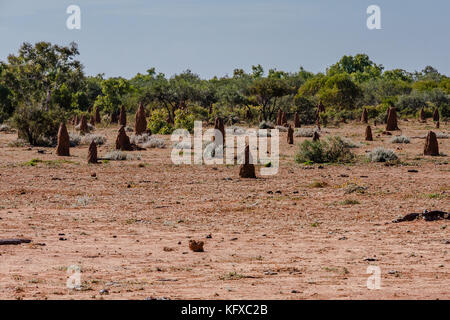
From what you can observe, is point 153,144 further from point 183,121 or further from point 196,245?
point 196,245

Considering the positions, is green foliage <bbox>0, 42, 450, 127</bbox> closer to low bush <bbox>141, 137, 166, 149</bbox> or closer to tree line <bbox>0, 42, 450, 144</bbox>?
tree line <bbox>0, 42, 450, 144</bbox>

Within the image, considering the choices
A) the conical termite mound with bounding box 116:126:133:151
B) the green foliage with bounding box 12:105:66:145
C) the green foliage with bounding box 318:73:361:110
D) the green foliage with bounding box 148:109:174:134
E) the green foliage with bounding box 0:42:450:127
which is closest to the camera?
the conical termite mound with bounding box 116:126:133:151

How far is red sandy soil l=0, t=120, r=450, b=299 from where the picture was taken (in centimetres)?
698

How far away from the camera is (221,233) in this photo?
10648 millimetres

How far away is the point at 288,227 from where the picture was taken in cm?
1113

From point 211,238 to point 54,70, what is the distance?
35157 millimetres

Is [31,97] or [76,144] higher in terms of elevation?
[31,97]

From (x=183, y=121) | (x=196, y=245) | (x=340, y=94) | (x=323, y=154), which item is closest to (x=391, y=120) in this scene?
(x=183, y=121)

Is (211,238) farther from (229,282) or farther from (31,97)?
(31,97)

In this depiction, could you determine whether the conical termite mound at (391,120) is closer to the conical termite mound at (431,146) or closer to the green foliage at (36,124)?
the conical termite mound at (431,146)

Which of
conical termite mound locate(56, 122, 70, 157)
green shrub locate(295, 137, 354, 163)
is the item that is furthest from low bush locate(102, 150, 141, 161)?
green shrub locate(295, 137, 354, 163)

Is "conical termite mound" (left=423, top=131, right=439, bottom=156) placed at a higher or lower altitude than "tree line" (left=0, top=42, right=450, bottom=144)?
lower
